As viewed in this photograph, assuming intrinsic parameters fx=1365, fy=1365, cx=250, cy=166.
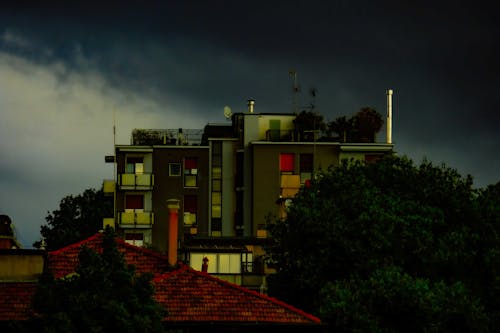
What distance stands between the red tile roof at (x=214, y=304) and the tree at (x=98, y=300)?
16.7 feet

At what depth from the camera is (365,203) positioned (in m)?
58.1

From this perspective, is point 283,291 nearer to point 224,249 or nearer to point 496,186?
point 496,186

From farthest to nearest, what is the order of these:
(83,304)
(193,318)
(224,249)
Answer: (224,249), (193,318), (83,304)

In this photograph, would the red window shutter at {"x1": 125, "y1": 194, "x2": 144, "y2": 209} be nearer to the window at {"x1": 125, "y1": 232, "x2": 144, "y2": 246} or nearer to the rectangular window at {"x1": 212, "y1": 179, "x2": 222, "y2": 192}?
the window at {"x1": 125, "y1": 232, "x2": 144, "y2": 246}

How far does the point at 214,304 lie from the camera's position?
142ft

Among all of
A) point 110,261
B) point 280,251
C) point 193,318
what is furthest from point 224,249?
point 110,261

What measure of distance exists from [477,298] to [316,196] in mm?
10302

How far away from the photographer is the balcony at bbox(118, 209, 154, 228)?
344 ft

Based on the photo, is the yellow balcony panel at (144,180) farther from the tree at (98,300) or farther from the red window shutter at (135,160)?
the tree at (98,300)

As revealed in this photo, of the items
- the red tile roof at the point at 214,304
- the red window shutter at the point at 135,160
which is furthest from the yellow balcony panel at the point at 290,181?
the red tile roof at the point at 214,304

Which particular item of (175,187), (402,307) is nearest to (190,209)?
(175,187)

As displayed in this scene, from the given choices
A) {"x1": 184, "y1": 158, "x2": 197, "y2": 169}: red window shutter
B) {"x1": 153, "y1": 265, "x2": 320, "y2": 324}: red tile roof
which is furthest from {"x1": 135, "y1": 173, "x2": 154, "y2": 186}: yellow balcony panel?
{"x1": 153, "y1": 265, "x2": 320, "y2": 324}: red tile roof

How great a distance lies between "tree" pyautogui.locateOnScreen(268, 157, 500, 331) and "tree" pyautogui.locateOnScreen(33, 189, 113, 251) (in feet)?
199

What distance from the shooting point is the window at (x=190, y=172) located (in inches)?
4205
